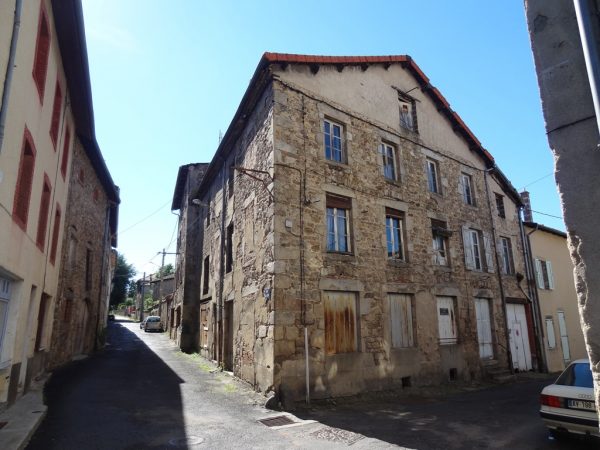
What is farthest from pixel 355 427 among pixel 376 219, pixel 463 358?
pixel 463 358

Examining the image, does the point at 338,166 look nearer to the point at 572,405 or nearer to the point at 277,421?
the point at 277,421

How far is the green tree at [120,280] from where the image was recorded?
37.9 m

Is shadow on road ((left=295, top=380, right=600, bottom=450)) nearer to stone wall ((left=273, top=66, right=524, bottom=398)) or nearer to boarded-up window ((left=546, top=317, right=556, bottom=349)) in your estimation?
stone wall ((left=273, top=66, right=524, bottom=398))

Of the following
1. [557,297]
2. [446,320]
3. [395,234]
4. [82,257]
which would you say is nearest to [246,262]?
[395,234]

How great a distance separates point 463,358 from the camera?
38.7 ft

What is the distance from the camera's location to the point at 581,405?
5.25 metres

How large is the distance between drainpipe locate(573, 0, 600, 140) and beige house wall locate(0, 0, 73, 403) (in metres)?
5.89

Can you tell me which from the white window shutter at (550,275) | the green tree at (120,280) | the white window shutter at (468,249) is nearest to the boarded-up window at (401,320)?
the white window shutter at (468,249)

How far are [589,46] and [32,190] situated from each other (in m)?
8.13

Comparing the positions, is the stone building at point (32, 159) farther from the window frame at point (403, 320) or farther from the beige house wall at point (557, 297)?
the beige house wall at point (557, 297)

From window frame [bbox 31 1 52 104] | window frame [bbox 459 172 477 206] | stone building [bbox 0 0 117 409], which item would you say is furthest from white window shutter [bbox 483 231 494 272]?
window frame [bbox 31 1 52 104]

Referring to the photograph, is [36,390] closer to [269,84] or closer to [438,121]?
[269,84]

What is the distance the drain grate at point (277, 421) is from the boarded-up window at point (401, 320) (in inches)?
161

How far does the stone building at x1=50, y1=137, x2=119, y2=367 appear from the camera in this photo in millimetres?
12125
